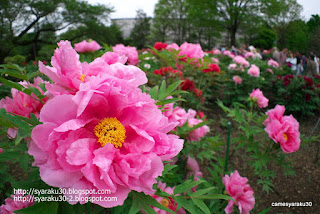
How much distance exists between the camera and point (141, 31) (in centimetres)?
3011

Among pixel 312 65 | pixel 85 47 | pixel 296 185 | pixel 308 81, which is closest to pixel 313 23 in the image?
pixel 312 65

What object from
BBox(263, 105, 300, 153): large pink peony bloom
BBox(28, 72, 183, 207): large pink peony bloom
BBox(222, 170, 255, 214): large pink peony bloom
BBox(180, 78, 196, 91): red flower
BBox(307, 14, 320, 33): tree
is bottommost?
BBox(222, 170, 255, 214): large pink peony bloom

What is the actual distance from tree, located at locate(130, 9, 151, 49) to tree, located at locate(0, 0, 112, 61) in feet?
55.1

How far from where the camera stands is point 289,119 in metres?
1.58

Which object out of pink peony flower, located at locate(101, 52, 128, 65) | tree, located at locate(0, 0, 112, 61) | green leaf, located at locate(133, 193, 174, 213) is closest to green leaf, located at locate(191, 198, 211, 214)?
green leaf, located at locate(133, 193, 174, 213)

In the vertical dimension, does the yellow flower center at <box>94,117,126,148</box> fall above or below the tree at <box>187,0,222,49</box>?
below

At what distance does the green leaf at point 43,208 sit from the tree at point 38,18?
30.6ft

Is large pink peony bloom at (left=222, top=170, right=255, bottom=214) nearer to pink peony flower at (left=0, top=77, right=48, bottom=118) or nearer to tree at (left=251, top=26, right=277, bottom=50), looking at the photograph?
pink peony flower at (left=0, top=77, right=48, bottom=118)

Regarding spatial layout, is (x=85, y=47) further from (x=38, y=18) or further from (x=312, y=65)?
(x=38, y=18)

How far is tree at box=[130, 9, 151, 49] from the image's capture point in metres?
29.8

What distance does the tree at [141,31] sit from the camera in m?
29.8

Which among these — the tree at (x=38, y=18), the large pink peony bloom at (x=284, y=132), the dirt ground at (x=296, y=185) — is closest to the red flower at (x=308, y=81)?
the dirt ground at (x=296, y=185)

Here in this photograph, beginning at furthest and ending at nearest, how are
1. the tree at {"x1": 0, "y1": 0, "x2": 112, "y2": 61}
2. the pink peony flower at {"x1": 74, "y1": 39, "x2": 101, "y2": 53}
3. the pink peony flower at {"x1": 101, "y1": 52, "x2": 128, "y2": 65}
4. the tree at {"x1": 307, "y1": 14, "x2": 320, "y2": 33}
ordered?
the tree at {"x1": 0, "y1": 0, "x2": 112, "y2": 61}
the tree at {"x1": 307, "y1": 14, "x2": 320, "y2": 33}
the pink peony flower at {"x1": 74, "y1": 39, "x2": 101, "y2": 53}
the pink peony flower at {"x1": 101, "y1": 52, "x2": 128, "y2": 65}

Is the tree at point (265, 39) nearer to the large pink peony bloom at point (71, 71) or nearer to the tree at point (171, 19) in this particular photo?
the tree at point (171, 19)
